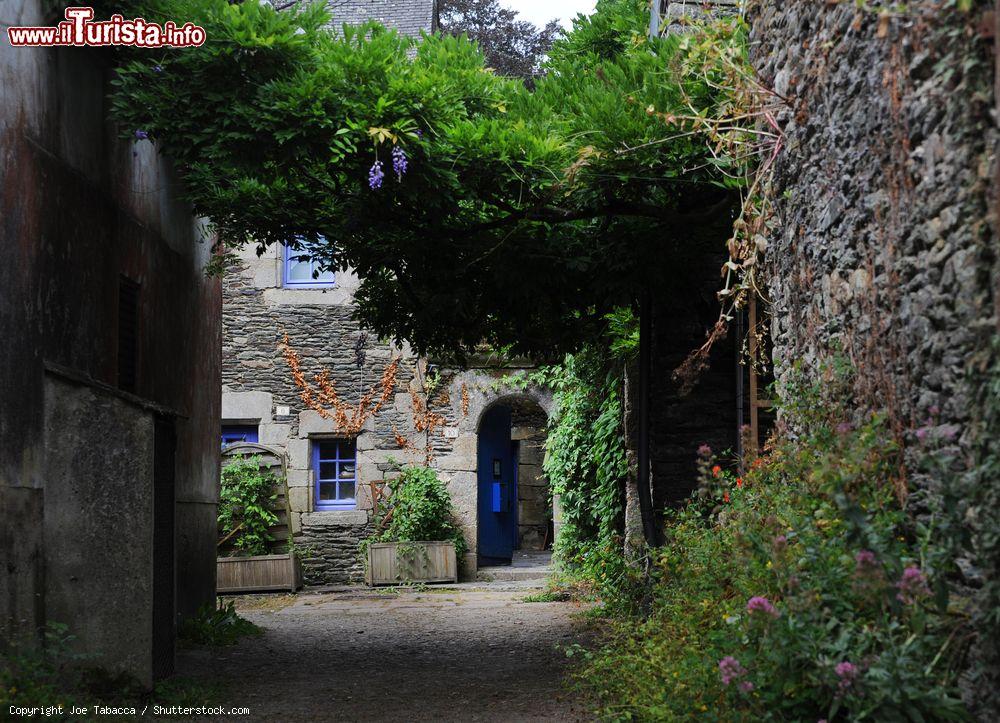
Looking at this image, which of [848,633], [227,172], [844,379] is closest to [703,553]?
[844,379]

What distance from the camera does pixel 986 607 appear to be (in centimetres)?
291

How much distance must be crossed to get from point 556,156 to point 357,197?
1.31 meters

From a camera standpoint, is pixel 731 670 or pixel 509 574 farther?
pixel 509 574

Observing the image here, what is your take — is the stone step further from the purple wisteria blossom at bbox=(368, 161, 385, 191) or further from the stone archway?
the purple wisteria blossom at bbox=(368, 161, 385, 191)

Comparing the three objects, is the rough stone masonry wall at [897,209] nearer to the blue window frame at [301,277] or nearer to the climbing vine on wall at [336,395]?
the climbing vine on wall at [336,395]

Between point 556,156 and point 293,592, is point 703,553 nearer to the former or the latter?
point 556,156

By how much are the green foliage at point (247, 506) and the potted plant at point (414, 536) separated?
1.37 metres

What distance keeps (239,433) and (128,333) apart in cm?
716

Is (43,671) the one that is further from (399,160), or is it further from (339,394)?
(339,394)

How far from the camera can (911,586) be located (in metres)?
2.98

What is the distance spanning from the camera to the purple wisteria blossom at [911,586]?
2965 mm

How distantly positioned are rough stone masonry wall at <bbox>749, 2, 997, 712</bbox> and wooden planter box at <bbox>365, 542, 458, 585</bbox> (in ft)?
30.2

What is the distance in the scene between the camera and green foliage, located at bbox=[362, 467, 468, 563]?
44.5 feet

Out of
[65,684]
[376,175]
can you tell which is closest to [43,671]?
[65,684]
